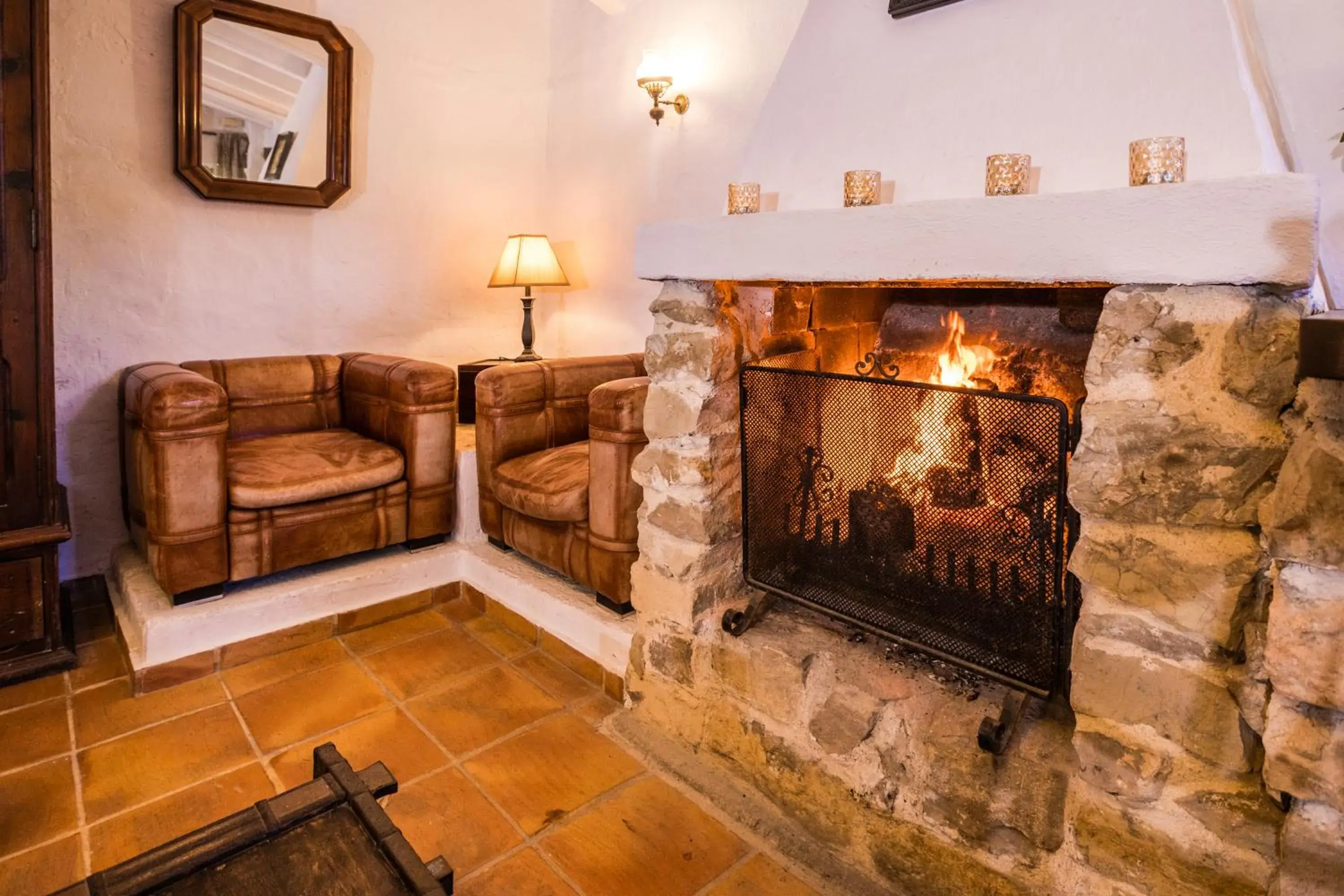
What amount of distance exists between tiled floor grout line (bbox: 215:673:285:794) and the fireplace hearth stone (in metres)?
→ 1.16

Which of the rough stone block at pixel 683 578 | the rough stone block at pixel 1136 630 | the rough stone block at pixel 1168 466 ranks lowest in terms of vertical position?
the rough stone block at pixel 683 578

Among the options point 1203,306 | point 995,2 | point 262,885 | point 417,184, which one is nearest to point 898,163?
point 995,2

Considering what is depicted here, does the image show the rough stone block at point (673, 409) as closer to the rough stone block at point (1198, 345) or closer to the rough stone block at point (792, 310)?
the rough stone block at point (792, 310)

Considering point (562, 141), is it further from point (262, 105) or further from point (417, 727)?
point (417, 727)

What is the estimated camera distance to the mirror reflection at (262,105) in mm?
2908

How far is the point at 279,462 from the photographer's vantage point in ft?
8.39

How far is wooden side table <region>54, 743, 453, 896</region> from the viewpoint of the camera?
1.03 meters

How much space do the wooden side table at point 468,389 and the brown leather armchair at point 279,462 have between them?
44 centimetres

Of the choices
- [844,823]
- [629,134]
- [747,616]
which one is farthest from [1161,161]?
[629,134]

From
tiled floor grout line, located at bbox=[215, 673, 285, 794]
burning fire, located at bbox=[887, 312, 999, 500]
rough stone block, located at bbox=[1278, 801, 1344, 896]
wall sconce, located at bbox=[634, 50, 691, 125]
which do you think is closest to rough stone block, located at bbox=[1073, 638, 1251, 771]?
rough stone block, located at bbox=[1278, 801, 1344, 896]

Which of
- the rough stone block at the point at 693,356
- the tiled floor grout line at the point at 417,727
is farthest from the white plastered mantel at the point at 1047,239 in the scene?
the tiled floor grout line at the point at 417,727

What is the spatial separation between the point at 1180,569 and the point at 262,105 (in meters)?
3.33

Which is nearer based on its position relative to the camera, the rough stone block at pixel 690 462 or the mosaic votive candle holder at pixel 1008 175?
the mosaic votive candle holder at pixel 1008 175

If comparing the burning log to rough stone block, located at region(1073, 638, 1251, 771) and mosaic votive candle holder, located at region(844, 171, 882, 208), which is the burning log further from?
mosaic votive candle holder, located at region(844, 171, 882, 208)
